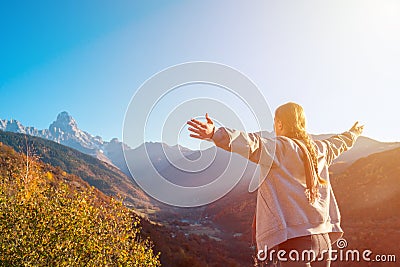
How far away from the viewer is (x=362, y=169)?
47812 millimetres

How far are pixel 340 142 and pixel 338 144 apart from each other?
54 millimetres

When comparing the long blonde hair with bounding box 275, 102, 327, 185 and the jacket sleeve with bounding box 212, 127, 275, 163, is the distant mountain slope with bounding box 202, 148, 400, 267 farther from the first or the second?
→ the jacket sleeve with bounding box 212, 127, 275, 163

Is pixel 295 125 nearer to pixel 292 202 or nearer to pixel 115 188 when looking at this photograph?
pixel 292 202

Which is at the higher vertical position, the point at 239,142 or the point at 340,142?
the point at 340,142

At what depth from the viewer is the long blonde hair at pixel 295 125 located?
7.74ft

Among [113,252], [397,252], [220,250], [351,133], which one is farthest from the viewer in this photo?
[220,250]

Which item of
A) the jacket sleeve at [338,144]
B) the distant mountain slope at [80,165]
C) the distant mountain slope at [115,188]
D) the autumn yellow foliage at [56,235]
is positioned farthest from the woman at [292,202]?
the distant mountain slope at [80,165]

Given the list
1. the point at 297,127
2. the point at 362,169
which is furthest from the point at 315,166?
the point at 362,169

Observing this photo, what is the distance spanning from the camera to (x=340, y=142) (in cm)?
297

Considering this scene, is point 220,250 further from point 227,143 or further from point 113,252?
point 227,143

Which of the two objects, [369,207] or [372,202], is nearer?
[369,207]

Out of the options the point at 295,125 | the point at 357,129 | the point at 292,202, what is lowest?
the point at 292,202

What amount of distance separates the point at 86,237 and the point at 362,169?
46.2 meters

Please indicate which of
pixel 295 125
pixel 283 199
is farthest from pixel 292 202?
pixel 295 125
